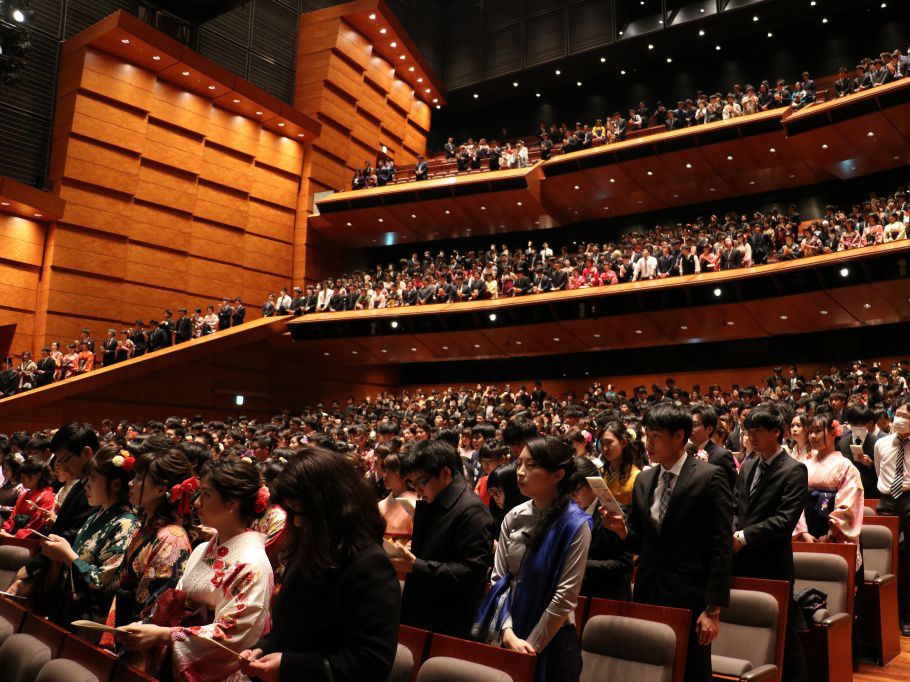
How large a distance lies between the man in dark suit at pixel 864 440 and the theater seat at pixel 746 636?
2508 millimetres

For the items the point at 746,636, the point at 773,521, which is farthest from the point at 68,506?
the point at 773,521

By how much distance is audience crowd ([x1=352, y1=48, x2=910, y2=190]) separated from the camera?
10984 millimetres

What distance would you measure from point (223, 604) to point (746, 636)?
5.07 feet

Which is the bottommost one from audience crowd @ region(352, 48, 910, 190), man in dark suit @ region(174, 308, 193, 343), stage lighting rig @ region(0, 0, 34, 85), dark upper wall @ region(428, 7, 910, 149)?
man in dark suit @ region(174, 308, 193, 343)

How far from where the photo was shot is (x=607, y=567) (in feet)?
7.28

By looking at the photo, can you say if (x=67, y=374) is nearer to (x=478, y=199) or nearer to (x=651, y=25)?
(x=478, y=199)

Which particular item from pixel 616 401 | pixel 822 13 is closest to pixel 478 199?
pixel 616 401

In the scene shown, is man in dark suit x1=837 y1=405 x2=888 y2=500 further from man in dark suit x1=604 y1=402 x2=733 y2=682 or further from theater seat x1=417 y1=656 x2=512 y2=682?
theater seat x1=417 y1=656 x2=512 y2=682

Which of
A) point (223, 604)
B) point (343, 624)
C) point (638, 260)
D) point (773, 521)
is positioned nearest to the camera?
point (343, 624)

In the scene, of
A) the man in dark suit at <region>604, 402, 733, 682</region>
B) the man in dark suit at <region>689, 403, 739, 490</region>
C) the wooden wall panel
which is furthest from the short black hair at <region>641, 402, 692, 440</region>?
the wooden wall panel

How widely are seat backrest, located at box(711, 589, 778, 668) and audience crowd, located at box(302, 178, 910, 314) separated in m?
8.80

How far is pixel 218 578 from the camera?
1.60 metres

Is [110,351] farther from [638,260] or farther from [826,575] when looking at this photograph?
[826,575]

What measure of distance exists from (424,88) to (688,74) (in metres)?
6.00
